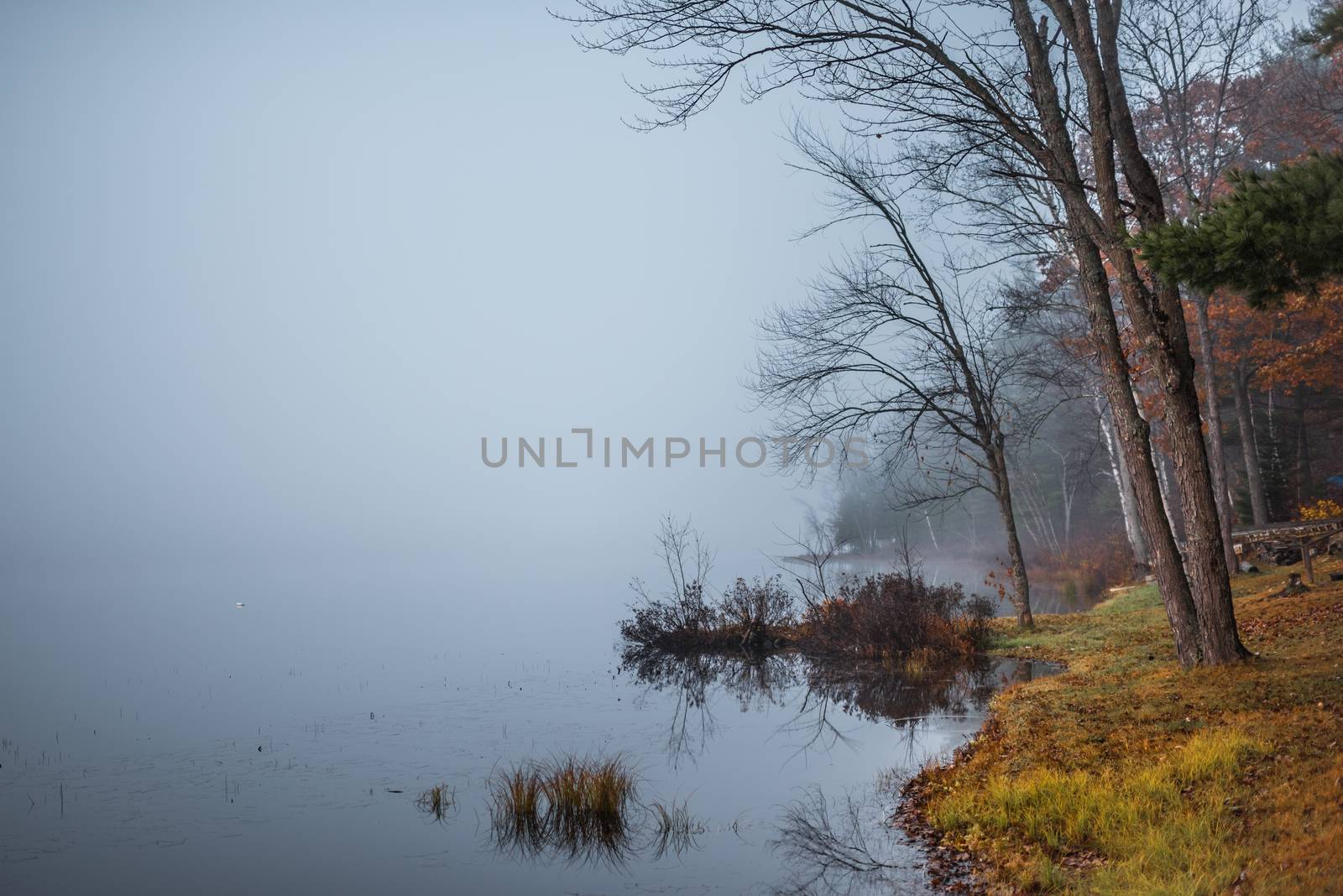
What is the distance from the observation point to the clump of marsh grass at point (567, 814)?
743 cm

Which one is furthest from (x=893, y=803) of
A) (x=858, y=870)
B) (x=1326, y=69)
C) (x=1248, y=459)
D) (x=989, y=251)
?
(x=1326, y=69)

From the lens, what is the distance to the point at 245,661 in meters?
20.7

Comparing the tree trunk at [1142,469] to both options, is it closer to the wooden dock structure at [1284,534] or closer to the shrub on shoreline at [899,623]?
the shrub on shoreline at [899,623]

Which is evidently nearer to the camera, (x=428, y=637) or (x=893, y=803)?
(x=893, y=803)

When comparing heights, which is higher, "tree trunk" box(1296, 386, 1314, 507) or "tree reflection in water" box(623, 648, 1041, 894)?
"tree trunk" box(1296, 386, 1314, 507)

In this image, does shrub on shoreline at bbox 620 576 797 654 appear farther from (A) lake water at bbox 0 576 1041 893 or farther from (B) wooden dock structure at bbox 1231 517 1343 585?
(B) wooden dock structure at bbox 1231 517 1343 585

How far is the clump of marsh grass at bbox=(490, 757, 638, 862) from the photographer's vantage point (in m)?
7.43

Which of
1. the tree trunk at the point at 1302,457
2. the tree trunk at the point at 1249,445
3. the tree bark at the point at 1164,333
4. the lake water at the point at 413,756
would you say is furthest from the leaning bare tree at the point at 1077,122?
the tree trunk at the point at 1302,457

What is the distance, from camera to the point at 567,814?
26.4 ft

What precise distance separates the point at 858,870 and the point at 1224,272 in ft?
16.4

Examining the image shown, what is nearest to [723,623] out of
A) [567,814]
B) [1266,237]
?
[567,814]

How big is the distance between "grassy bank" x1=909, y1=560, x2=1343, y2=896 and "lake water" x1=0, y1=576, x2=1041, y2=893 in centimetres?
75

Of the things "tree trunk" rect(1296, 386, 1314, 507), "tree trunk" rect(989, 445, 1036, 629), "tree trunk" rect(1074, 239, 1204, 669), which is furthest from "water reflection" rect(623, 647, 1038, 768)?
"tree trunk" rect(1296, 386, 1314, 507)

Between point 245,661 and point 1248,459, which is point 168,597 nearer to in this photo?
point 245,661
